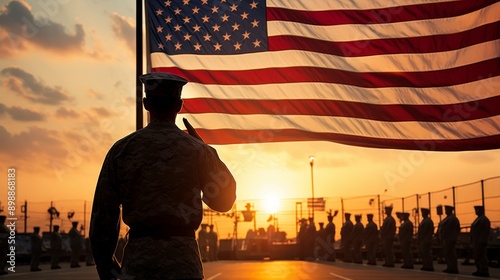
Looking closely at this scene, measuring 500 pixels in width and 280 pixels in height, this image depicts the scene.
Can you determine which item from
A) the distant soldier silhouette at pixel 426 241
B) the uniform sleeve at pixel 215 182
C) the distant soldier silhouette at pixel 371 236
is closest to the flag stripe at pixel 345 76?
the uniform sleeve at pixel 215 182

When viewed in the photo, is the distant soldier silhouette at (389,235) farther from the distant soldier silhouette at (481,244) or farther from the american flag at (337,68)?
the american flag at (337,68)

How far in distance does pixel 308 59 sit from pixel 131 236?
21.9 ft

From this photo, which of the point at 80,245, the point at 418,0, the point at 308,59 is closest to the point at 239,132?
the point at 308,59

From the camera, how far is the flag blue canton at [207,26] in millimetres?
10242

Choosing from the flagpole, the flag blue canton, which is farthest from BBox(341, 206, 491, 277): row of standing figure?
the flagpole

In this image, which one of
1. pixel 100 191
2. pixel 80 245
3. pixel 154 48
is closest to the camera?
pixel 100 191

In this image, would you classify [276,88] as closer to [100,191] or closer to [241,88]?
[241,88]

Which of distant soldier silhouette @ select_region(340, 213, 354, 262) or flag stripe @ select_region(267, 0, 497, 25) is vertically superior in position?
flag stripe @ select_region(267, 0, 497, 25)

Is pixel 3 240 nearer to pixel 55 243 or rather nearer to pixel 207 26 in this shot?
pixel 55 243

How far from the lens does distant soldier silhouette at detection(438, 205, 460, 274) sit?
2274cm

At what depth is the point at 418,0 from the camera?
10.5 metres

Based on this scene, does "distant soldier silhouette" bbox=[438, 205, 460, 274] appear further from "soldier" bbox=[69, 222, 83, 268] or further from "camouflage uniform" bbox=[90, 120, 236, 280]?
"camouflage uniform" bbox=[90, 120, 236, 280]

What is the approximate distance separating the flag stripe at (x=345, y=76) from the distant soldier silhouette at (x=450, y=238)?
13324 mm

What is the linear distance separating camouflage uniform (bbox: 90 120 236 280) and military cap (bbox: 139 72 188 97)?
0.67ft
